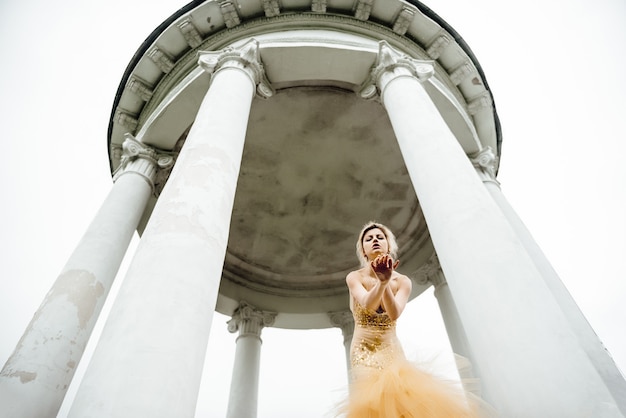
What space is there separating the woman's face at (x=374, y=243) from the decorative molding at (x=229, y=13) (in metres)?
13.7

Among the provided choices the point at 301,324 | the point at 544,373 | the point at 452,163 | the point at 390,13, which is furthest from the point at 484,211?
the point at 301,324

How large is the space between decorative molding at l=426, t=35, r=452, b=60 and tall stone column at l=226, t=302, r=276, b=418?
1915 centimetres

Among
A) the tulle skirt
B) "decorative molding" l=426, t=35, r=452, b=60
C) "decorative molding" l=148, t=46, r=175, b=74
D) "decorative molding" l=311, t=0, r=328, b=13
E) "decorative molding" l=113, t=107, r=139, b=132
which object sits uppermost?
"decorative molding" l=311, t=0, r=328, b=13

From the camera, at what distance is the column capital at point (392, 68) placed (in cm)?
1260

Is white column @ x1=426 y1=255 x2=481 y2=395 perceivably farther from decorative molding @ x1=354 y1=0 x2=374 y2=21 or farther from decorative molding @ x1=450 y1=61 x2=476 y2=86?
decorative molding @ x1=354 y1=0 x2=374 y2=21

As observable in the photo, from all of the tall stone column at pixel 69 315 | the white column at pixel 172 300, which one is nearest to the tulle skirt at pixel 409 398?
the white column at pixel 172 300

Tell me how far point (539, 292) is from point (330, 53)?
37.5ft

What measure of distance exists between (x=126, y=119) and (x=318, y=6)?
11.0 meters

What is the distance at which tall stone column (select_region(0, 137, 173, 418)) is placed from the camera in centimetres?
903

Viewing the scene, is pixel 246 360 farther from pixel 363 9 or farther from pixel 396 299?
pixel 363 9

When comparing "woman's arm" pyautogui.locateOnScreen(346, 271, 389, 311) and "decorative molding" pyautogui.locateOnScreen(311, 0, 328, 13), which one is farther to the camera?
"decorative molding" pyautogui.locateOnScreen(311, 0, 328, 13)

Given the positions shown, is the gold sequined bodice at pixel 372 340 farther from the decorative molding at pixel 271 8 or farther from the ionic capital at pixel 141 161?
the decorative molding at pixel 271 8

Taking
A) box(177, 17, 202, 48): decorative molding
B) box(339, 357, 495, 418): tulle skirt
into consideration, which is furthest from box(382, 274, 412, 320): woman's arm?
box(177, 17, 202, 48): decorative molding

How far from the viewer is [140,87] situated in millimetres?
17734
